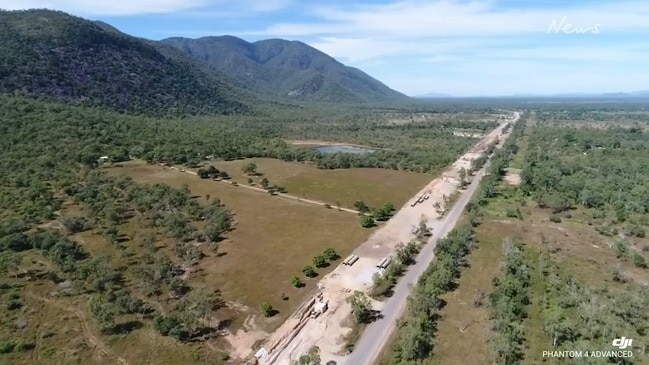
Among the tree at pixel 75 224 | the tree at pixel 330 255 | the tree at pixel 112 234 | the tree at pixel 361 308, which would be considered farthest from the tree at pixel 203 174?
the tree at pixel 361 308

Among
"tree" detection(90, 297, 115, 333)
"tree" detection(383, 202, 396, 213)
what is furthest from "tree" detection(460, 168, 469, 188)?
"tree" detection(90, 297, 115, 333)

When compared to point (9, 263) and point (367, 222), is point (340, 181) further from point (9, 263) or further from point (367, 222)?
point (9, 263)

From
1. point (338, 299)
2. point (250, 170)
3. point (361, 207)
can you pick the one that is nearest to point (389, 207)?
point (361, 207)

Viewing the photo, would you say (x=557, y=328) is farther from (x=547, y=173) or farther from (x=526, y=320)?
(x=547, y=173)

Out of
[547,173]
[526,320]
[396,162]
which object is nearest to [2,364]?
[526,320]

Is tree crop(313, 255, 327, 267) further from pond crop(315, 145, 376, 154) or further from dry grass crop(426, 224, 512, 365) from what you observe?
pond crop(315, 145, 376, 154)

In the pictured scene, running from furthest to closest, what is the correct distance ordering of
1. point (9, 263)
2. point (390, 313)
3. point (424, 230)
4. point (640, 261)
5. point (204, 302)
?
point (424, 230), point (640, 261), point (9, 263), point (390, 313), point (204, 302)
